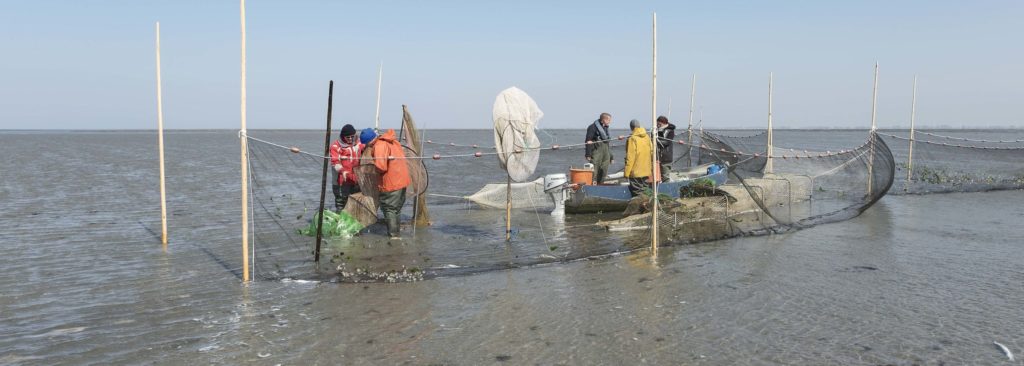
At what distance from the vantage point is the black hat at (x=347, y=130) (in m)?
10.0

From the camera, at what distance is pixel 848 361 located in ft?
16.0

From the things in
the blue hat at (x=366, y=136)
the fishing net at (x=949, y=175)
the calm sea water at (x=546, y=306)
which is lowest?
the calm sea water at (x=546, y=306)

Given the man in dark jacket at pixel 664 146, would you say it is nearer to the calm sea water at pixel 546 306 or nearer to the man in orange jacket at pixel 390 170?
the calm sea water at pixel 546 306

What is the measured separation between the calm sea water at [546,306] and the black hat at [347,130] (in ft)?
5.77

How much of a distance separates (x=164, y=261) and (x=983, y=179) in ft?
66.6

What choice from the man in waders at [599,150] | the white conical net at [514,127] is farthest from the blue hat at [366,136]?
the man in waders at [599,150]

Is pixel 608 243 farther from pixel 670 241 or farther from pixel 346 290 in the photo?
pixel 346 290

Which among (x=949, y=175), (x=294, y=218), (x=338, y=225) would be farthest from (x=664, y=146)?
(x=949, y=175)

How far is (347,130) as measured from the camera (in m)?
10.1

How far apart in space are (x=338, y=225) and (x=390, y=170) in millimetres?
1221

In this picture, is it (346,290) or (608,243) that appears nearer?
(346,290)

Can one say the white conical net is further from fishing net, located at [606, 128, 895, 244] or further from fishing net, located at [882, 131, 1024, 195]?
fishing net, located at [882, 131, 1024, 195]

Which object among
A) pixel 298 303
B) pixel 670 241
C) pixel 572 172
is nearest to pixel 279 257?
pixel 298 303

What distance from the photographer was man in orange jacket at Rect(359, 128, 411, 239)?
924 cm
